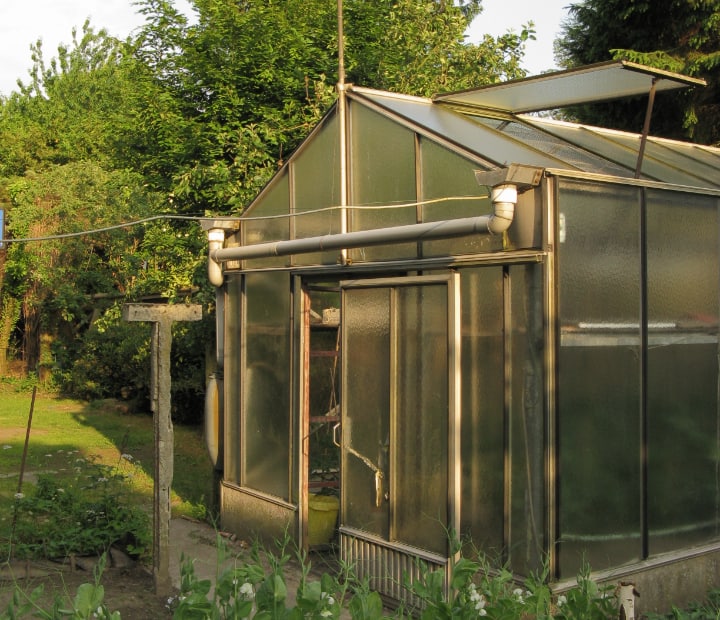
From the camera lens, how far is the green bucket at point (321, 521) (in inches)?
321

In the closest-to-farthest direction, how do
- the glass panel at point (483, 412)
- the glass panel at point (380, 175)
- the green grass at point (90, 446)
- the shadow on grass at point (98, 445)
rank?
the glass panel at point (483, 412)
the glass panel at point (380, 175)
the green grass at point (90, 446)
the shadow on grass at point (98, 445)

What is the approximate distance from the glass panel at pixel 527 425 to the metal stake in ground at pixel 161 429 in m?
2.51

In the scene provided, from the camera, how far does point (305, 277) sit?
8.08 m

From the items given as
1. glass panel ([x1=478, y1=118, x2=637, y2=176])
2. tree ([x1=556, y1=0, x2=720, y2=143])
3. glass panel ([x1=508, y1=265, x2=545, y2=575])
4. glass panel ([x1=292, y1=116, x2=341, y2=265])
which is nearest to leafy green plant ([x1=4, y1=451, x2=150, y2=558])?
glass panel ([x1=292, y1=116, x2=341, y2=265])

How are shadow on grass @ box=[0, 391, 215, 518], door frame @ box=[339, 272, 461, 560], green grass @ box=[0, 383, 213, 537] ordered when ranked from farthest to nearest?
1. shadow on grass @ box=[0, 391, 215, 518]
2. green grass @ box=[0, 383, 213, 537]
3. door frame @ box=[339, 272, 461, 560]

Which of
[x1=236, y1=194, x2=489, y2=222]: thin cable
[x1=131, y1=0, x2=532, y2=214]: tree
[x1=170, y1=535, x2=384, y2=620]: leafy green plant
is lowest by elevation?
[x1=170, y1=535, x2=384, y2=620]: leafy green plant

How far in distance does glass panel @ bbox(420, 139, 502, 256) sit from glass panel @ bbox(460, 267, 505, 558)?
214mm

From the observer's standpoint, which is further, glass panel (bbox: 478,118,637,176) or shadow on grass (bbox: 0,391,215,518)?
shadow on grass (bbox: 0,391,215,518)

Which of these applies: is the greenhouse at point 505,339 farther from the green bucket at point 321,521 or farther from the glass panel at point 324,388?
the glass panel at point 324,388

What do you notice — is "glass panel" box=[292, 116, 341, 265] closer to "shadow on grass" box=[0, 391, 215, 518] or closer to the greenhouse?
the greenhouse

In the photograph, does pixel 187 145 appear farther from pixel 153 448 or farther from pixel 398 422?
pixel 398 422

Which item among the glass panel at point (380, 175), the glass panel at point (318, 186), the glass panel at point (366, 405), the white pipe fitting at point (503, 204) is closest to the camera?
the white pipe fitting at point (503, 204)

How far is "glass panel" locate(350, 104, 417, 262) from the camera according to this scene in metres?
7.10

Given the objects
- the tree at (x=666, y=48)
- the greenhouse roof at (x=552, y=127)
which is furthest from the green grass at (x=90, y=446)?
the tree at (x=666, y=48)
